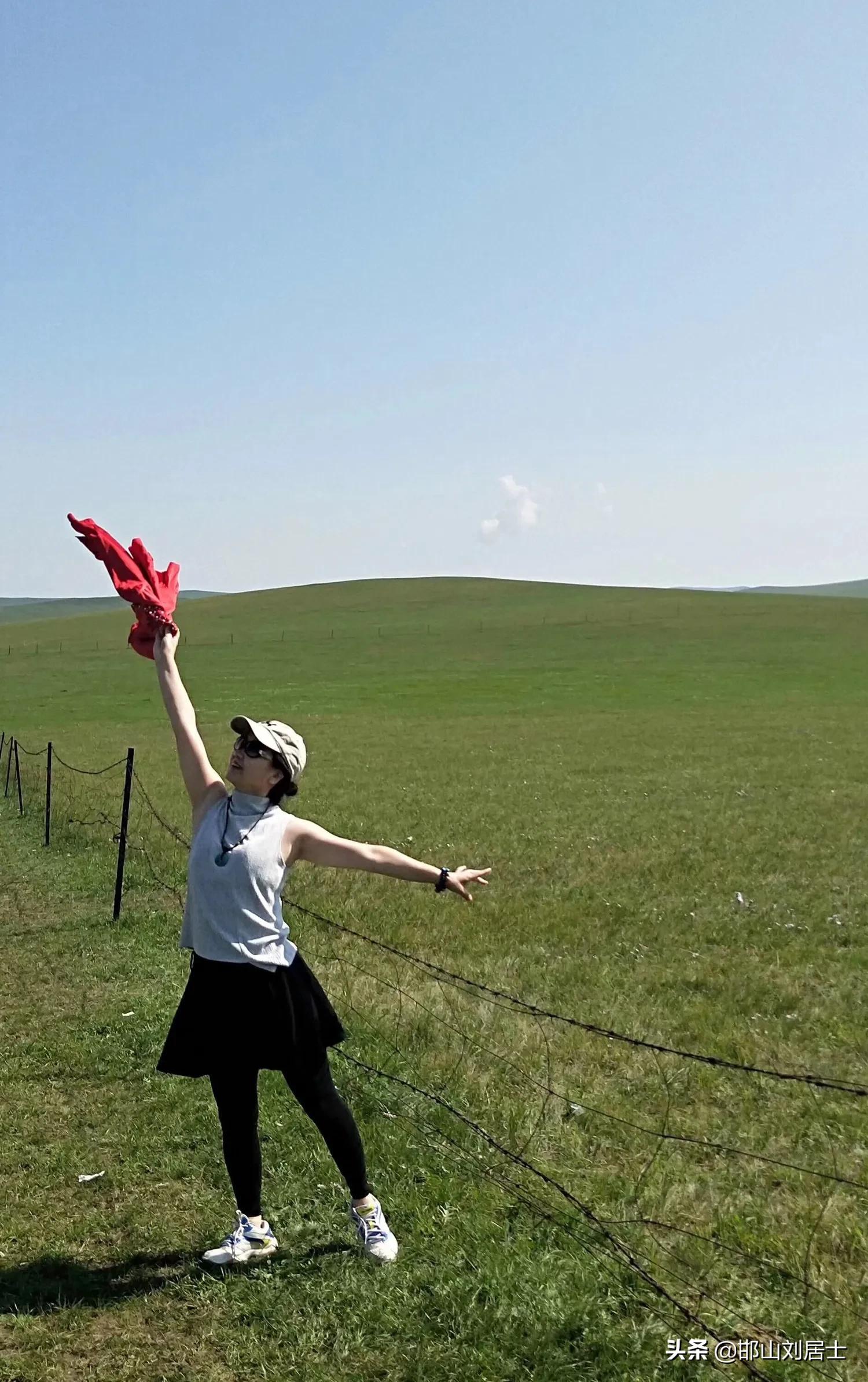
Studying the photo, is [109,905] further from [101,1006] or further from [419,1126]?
[419,1126]

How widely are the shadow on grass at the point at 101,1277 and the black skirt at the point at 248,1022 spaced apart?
90cm

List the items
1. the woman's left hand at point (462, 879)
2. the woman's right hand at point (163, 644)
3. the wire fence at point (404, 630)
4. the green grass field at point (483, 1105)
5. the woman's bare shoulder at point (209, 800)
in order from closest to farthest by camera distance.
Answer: the green grass field at point (483, 1105) < the woman's left hand at point (462, 879) < the woman's bare shoulder at point (209, 800) < the woman's right hand at point (163, 644) < the wire fence at point (404, 630)

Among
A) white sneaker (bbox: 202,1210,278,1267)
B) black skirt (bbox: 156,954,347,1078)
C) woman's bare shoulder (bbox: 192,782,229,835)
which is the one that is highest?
woman's bare shoulder (bbox: 192,782,229,835)

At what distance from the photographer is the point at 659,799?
20.5m

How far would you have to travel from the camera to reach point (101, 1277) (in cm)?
442

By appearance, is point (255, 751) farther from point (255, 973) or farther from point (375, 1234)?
point (375, 1234)

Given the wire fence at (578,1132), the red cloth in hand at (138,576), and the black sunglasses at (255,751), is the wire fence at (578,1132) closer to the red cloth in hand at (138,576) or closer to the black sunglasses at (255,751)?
the black sunglasses at (255,751)

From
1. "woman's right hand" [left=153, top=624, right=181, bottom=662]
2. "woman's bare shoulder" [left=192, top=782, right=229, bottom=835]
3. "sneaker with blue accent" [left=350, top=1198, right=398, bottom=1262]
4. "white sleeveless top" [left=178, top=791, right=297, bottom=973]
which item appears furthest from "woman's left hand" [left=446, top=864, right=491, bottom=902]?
"woman's right hand" [left=153, top=624, right=181, bottom=662]

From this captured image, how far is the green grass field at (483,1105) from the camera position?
4.02 m

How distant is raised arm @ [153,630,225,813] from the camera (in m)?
4.52

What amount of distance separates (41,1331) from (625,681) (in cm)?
4827

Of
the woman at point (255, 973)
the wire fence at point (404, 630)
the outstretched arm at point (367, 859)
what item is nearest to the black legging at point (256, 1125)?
the woman at point (255, 973)

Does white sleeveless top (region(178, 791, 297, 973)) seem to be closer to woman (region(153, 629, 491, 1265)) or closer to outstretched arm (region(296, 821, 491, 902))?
woman (region(153, 629, 491, 1265))

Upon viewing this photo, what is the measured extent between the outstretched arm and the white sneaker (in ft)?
5.55
